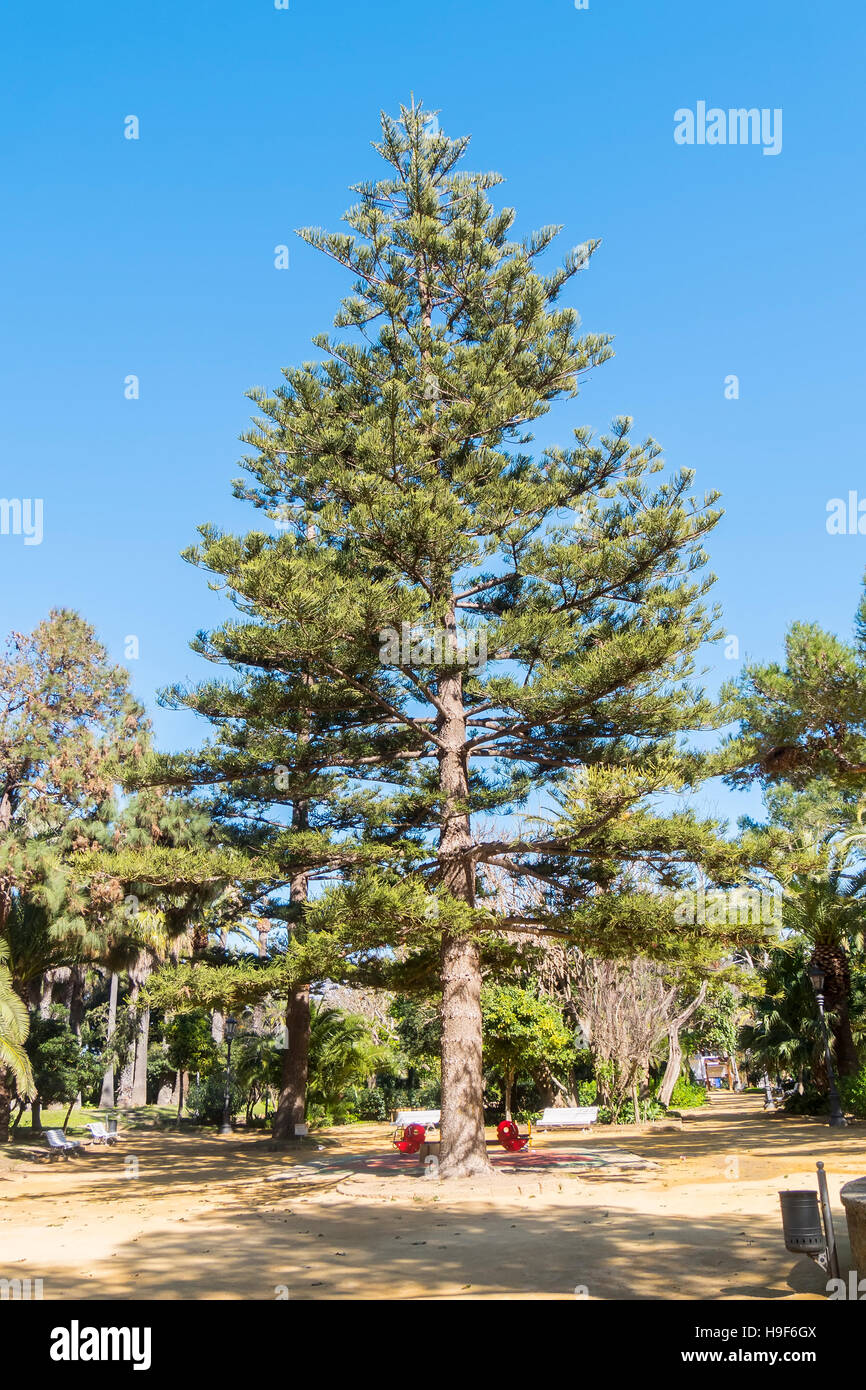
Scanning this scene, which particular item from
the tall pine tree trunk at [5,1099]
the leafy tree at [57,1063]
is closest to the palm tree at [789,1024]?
the leafy tree at [57,1063]

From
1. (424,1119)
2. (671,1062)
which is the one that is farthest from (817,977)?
(424,1119)

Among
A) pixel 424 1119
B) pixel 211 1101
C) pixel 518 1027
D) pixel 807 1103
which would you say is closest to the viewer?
pixel 518 1027

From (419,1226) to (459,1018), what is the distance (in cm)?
384

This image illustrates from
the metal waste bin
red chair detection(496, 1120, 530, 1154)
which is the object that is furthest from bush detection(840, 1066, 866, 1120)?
the metal waste bin

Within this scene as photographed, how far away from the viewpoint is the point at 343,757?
54.0ft

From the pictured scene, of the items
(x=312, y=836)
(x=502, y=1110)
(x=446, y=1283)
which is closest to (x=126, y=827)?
(x=312, y=836)

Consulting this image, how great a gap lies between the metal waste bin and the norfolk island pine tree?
6.53 m

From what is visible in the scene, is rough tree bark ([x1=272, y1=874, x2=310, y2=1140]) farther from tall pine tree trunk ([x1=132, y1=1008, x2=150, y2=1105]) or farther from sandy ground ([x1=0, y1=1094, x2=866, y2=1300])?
tall pine tree trunk ([x1=132, y1=1008, x2=150, y2=1105])

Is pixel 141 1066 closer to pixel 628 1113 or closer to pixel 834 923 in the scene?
pixel 628 1113

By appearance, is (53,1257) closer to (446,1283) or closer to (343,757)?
(446,1283)

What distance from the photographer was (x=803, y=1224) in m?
5.98

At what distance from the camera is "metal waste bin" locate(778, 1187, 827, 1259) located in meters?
5.95

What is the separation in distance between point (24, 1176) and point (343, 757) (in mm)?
8758

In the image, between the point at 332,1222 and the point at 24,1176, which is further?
the point at 24,1176
